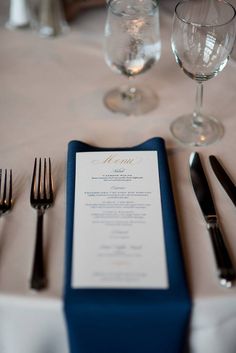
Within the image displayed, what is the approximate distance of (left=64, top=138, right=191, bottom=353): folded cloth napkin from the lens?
535 millimetres

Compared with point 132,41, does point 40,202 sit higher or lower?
lower

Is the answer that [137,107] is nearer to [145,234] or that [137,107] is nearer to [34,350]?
[145,234]

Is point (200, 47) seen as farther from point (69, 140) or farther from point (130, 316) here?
point (130, 316)

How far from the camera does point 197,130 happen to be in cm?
82

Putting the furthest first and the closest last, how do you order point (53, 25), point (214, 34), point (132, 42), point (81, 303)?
1. point (53, 25)
2. point (132, 42)
3. point (214, 34)
4. point (81, 303)

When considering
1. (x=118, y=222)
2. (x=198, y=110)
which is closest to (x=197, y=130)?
(x=198, y=110)

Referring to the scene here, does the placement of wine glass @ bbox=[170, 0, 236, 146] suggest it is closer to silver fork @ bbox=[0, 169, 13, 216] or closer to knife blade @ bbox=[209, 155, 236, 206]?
knife blade @ bbox=[209, 155, 236, 206]

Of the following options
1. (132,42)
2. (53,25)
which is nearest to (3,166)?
(132,42)

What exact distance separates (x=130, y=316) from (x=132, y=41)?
48 centimetres

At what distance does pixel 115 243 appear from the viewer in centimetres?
60

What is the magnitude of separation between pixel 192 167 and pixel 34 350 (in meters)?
0.35

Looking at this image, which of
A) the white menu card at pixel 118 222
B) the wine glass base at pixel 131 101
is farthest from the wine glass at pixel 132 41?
the white menu card at pixel 118 222

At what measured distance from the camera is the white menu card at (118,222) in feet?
1.84

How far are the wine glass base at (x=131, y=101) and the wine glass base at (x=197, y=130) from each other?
0.23 ft
